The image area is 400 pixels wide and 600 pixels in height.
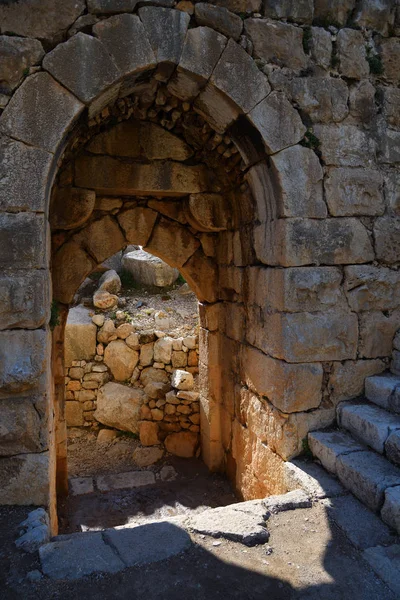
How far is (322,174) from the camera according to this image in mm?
3076

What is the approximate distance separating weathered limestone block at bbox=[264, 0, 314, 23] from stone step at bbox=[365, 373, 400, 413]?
2.58 m

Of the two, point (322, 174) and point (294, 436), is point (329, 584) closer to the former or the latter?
point (294, 436)

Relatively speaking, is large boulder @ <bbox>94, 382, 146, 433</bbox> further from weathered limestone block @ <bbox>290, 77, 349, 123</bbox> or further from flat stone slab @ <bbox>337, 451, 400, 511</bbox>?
weathered limestone block @ <bbox>290, 77, 349, 123</bbox>

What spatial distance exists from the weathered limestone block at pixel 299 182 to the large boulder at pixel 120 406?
3.37 metres

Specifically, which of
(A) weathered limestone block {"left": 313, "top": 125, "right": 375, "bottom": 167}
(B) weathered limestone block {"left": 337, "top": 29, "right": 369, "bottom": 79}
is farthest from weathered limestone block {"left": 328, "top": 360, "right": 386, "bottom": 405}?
(B) weathered limestone block {"left": 337, "top": 29, "right": 369, "bottom": 79}

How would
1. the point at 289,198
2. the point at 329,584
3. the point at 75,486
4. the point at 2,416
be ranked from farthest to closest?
Answer: the point at 75,486 < the point at 289,198 < the point at 2,416 < the point at 329,584

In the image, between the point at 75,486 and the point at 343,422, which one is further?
the point at 75,486

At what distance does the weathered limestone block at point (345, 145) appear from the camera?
10.2ft

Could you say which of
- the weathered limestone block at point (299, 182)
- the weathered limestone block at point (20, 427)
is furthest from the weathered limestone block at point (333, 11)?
the weathered limestone block at point (20, 427)

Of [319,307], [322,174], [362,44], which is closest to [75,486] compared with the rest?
[319,307]

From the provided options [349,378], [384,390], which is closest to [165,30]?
[349,378]

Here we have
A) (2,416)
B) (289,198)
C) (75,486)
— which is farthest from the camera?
(75,486)

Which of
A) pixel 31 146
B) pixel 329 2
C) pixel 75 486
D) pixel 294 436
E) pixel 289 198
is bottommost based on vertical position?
pixel 75 486

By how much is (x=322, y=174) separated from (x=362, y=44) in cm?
101
